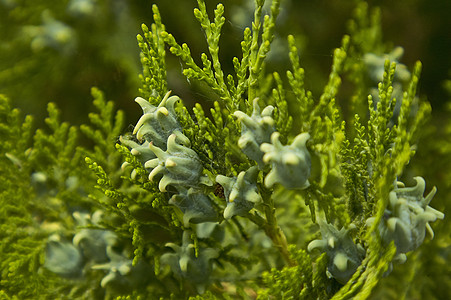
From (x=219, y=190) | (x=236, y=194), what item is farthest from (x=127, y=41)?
(x=236, y=194)

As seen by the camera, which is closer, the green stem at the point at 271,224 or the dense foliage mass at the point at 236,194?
the dense foliage mass at the point at 236,194

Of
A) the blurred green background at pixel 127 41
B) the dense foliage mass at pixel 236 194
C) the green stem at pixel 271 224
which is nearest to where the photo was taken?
the dense foliage mass at pixel 236 194

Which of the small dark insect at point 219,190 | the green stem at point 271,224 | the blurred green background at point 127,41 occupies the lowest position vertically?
the green stem at point 271,224

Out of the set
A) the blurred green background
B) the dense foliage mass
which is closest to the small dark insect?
the dense foliage mass

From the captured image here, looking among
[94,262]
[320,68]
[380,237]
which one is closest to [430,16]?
[320,68]

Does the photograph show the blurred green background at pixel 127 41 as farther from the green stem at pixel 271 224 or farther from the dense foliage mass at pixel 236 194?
the green stem at pixel 271 224

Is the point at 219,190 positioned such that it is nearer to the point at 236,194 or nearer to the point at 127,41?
the point at 236,194

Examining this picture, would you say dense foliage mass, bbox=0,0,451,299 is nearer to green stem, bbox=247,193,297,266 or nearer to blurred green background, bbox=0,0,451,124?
green stem, bbox=247,193,297,266

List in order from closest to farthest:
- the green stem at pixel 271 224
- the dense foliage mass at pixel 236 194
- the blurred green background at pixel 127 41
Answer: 1. the dense foliage mass at pixel 236 194
2. the green stem at pixel 271 224
3. the blurred green background at pixel 127 41

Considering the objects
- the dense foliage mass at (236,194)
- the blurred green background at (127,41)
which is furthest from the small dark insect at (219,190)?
the blurred green background at (127,41)
